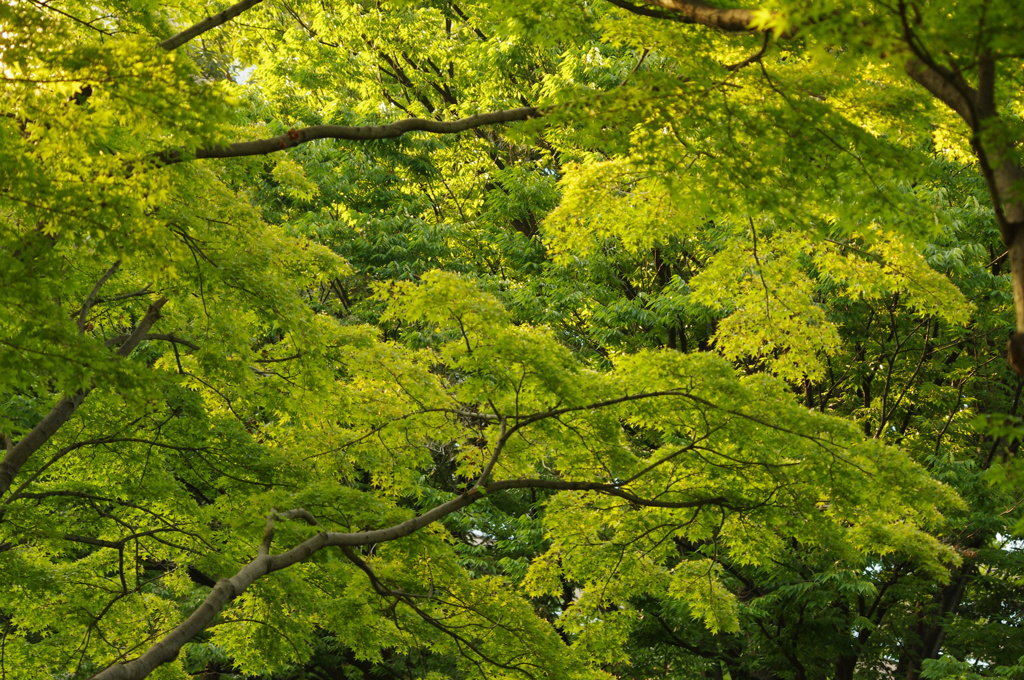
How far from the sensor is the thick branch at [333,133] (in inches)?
222

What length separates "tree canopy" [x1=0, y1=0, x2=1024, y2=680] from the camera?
17.8 feet

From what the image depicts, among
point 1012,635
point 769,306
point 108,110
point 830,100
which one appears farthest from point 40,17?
point 1012,635

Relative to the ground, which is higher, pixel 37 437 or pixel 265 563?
pixel 37 437

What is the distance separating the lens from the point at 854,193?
18.6ft

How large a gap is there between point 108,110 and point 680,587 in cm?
650

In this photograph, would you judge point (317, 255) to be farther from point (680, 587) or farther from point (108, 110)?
point (680, 587)

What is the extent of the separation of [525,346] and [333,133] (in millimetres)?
2116

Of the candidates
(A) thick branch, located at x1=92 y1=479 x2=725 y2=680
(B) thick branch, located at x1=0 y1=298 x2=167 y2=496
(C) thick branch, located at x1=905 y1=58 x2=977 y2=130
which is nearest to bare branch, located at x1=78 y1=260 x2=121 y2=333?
(B) thick branch, located at x1=0 y1=298 x2=167 y2=496

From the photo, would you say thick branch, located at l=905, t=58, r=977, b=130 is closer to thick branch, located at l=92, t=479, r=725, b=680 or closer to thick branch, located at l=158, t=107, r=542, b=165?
thick branch, located at l=158, t=107, r=542, b=165

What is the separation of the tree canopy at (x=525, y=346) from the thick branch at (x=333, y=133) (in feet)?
0.14

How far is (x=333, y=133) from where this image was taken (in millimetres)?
5848

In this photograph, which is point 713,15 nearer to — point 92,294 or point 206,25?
point 206,25

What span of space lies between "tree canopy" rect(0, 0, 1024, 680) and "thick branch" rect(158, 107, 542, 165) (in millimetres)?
42

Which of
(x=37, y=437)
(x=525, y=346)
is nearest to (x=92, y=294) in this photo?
(x=37, y=437)
